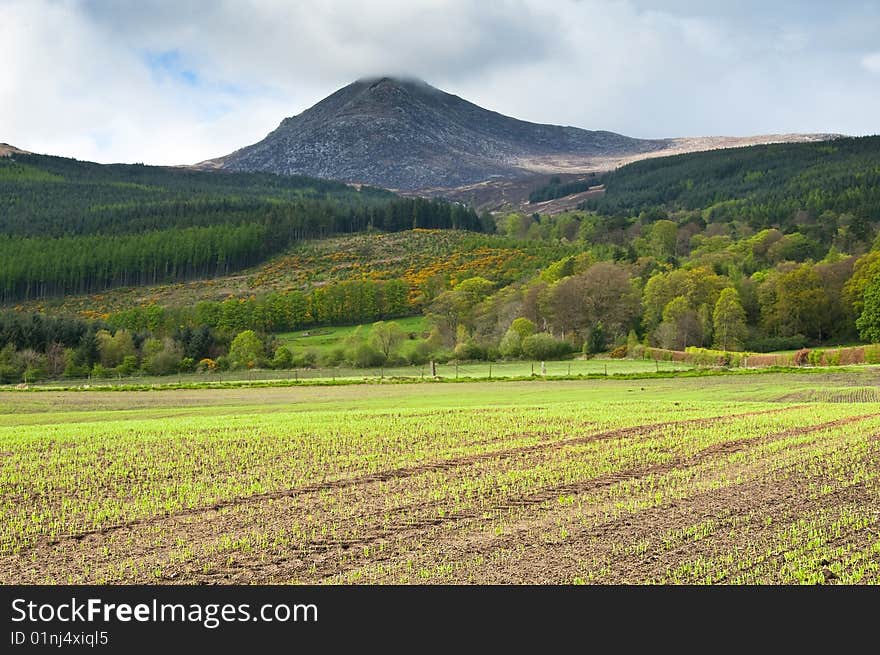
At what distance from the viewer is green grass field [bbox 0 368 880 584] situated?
17.0m

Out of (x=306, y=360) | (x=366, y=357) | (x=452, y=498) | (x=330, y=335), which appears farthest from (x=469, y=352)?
(x=452, y=498)

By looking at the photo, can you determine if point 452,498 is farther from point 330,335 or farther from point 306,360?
point 330,335

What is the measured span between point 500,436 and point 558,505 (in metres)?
13.4

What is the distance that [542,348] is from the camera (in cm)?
11000

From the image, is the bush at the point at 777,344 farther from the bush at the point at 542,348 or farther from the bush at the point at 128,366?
the bush at the point at 128,366

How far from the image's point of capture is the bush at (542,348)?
10981 centimetres

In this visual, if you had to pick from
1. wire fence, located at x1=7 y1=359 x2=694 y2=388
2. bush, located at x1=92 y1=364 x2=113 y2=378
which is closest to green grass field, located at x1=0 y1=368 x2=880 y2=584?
wire fence, located at x1=7 y1=359 x2=694 y2=388

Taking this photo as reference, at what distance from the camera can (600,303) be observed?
126m

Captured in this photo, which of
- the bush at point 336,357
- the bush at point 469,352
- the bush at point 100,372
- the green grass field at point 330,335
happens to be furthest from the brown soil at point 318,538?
the green grass field at point 330,335

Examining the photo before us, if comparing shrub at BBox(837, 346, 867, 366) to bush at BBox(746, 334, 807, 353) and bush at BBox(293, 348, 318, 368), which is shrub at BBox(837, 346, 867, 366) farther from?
bush at BBox(293, 348, 318, 368)

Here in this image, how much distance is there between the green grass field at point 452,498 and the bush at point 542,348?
64973 millimetres

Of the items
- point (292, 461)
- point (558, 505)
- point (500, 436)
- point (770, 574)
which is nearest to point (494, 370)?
point (500, 436)

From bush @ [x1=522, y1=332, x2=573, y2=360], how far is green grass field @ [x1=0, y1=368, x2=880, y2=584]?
64973 mm

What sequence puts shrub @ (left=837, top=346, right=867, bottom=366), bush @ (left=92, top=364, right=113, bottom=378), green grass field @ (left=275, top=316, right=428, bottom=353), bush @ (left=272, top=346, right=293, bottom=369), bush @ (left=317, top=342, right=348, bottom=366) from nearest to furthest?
shrub @ (left=837, top=346, right=867, bottom=366) < bush @ (left=92, top=364, right=113, bottom=378) < bush @ (left=272, top=346, right=293, bottom=369) < bush @ (left=317, top=342, right=348, bottom=366) < green grass field @ (left=275, top=316, right=428, bottom=353)
